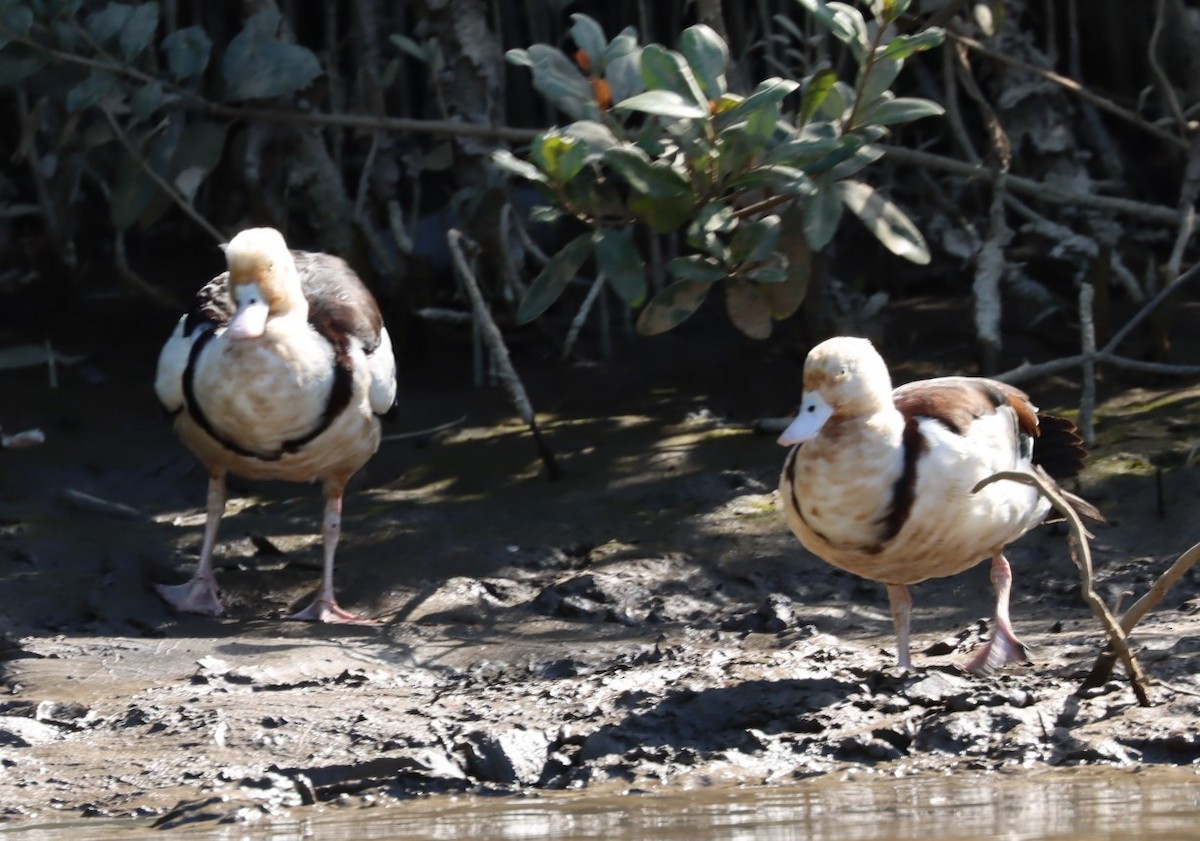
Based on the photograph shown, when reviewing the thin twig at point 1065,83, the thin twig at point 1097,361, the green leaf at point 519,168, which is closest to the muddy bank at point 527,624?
the thin twig at point 1097,361

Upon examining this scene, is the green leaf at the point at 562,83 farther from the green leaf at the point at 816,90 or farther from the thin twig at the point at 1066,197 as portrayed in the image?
the thin twig at the point at 1066,197

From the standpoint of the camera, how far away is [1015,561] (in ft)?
21.4

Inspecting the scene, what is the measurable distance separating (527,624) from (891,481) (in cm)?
153

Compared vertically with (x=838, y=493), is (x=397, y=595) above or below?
below

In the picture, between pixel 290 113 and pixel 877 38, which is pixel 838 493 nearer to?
pixel 877 38

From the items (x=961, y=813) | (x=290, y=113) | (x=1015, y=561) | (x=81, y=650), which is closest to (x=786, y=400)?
(x=1015, y=561)

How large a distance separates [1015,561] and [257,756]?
9.82 feet

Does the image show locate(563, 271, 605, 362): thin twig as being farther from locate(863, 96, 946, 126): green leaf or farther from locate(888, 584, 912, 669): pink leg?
locate(888, 584, 912, 669): pink leg

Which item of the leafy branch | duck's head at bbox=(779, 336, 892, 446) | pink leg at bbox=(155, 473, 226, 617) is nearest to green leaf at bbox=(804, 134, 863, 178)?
the leafy branch

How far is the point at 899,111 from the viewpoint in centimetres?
655

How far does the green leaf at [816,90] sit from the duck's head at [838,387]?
1.63 m

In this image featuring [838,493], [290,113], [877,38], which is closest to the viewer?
[838,493]

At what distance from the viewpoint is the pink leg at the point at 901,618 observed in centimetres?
537

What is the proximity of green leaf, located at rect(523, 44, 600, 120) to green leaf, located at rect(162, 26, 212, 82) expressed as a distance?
1.65 meters
